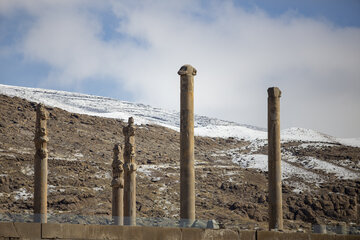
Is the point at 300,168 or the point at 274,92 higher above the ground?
the point at 274,92

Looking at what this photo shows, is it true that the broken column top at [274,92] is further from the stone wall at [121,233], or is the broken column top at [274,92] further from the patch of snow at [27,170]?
the patch of snow at [27,170]

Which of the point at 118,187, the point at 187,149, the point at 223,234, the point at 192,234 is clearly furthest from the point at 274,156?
the point at 192,234

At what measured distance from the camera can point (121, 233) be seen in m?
17.8

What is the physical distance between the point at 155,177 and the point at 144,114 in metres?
49.0

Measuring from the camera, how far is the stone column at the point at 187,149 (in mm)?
23656

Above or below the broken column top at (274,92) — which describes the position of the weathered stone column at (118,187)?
below

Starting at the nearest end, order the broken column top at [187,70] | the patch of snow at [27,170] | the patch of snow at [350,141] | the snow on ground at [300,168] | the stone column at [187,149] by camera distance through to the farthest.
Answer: the stone column at [187,149] → the broken column top at [187,70] → the patch of snow at [27,170] → the snow on ground at [300,168] → the patch of snow at [350,141]

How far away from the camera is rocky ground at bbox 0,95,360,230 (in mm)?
47969

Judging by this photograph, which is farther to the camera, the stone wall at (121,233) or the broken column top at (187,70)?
the broken column top at (187,70)

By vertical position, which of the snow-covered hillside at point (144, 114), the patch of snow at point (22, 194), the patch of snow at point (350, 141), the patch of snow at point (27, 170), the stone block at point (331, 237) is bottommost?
the stone block at point (331, 237)

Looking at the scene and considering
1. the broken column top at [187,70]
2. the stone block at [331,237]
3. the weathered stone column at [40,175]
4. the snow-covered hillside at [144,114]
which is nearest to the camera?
the stone block at [331,237]

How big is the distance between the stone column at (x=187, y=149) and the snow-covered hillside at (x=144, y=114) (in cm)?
5362

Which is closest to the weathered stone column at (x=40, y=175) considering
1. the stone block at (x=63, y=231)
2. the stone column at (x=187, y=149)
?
the stone column at (x=187, y=149)

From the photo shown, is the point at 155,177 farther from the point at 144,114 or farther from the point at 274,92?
the point at 144,114
